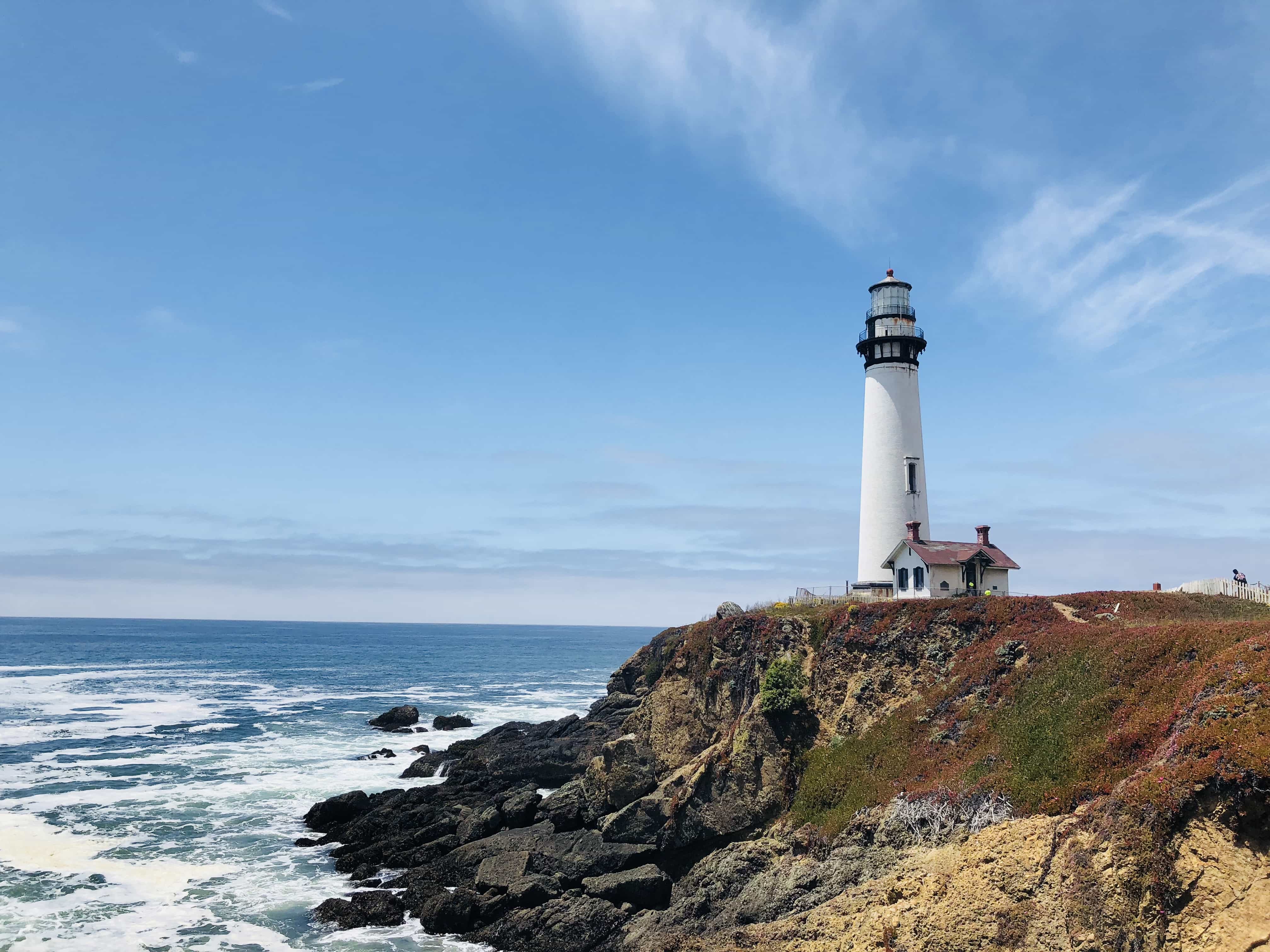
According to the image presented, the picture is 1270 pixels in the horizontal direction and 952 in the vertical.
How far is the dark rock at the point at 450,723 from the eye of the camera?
57.4 m

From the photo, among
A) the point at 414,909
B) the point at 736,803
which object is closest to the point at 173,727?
the point at 414,909

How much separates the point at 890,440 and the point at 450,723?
37.1 metres

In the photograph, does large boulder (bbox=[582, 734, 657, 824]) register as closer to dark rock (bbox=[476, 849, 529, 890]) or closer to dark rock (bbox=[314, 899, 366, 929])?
dark rock (bbox=[476, 849, 529, 890])

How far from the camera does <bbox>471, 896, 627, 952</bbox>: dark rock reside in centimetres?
2280

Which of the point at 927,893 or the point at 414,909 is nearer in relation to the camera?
the point at 927,893

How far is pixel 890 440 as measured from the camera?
3969cm

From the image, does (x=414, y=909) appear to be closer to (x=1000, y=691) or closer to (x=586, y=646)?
(x=1000, y=691)

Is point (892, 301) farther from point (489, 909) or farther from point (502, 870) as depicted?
point (489, 909)

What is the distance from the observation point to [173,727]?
183ft

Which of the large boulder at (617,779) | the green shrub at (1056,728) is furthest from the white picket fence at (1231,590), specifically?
the large boulder at (617,779)

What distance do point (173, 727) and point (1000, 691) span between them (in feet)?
178

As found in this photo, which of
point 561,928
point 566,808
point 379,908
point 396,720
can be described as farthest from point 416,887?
point 396,720

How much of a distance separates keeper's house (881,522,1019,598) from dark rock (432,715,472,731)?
34.2m

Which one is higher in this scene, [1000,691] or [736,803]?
[1000,691]
